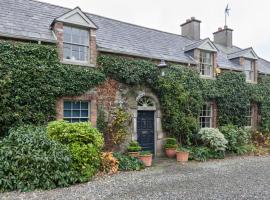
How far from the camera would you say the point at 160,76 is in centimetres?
1250

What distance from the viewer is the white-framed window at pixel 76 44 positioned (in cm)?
1075

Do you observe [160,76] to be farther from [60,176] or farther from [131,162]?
[60,176]

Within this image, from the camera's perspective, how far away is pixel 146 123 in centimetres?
1248

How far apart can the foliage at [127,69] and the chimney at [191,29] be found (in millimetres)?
8311

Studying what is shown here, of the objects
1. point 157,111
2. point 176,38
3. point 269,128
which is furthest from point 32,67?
point 269,128

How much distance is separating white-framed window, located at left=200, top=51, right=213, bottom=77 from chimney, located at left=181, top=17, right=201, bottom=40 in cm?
422

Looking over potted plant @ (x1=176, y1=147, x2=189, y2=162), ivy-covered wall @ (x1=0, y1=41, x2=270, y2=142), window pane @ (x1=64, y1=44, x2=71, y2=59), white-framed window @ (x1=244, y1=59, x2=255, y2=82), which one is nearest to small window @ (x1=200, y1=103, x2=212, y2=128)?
ivy-covered wall @ (x1=0, y1=41, x2=270, y2=142)

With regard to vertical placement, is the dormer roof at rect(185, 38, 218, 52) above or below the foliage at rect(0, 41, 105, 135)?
above

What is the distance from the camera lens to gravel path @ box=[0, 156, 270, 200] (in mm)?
6527

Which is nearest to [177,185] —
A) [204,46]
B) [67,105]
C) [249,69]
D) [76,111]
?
[76,111]

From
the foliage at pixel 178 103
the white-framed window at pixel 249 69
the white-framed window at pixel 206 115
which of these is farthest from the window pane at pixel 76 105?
the white-framed window at pixel 249 69

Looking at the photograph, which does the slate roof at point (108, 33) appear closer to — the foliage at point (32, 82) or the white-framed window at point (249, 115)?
the foliage at point (32, 82)

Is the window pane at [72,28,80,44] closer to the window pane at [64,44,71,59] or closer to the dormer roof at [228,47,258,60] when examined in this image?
the window pane at [64,44,71,59]

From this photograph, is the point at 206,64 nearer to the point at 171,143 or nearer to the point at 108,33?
the point at 171,143
